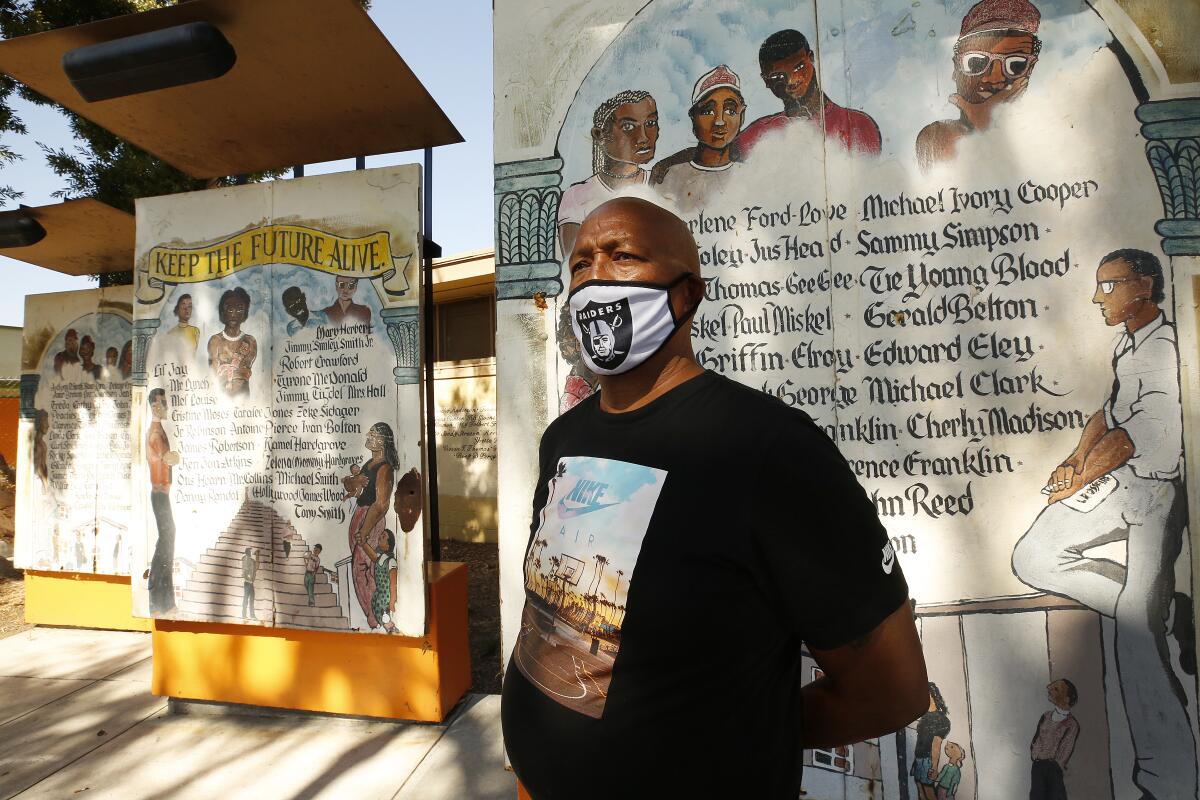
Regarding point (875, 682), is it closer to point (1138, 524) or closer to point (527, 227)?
A: point (1138, 524)

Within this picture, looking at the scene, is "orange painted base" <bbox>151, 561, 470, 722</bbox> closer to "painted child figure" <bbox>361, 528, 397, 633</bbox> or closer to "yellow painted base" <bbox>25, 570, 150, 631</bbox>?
"painted child figure" <bbox>361, 528, 397, 633</bbox>

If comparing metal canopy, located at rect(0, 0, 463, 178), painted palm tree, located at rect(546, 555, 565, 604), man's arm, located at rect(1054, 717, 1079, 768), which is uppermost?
metal canopy, located at rect(0, 0, 463, 178)

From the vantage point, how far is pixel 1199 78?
2.46 meters

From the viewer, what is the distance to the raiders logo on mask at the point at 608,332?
1.41m

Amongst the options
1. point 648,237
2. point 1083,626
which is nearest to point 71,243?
point 648,237

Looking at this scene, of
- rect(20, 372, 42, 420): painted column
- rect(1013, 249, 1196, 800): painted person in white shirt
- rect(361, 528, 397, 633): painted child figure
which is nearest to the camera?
rect(1013, 249, 1196, 800): painted person in white shirt

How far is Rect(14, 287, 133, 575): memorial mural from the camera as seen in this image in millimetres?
5250

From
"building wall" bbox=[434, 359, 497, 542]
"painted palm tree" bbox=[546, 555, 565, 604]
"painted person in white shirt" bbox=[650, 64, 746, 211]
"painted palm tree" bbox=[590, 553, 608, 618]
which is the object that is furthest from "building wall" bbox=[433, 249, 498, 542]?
"painted palm tree" bbox=[590, 553, 608, 618]

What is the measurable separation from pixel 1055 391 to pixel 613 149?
2142mm

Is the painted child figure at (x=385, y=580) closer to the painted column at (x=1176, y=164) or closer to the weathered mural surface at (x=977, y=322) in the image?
the weathered mural surface at (x=977, y=322)

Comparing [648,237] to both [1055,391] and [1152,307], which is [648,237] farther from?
[1152,307]

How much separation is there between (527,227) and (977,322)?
2021 mm

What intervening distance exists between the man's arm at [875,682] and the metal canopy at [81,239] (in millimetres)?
5512

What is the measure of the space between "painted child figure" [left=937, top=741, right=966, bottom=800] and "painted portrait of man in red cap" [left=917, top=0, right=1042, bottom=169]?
2.41 meters
